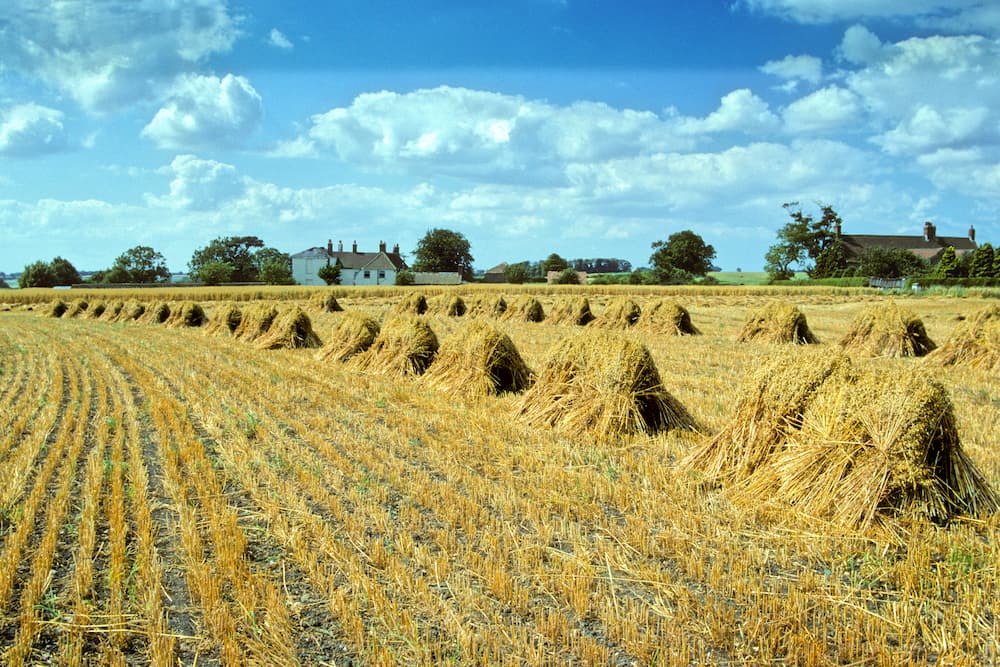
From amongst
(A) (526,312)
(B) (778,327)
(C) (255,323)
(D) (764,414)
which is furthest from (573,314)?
(D) (764,414)

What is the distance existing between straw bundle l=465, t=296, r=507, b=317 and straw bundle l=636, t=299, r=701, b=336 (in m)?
8.80

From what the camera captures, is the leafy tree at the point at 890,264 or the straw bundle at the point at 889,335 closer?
the straw bundle at the point at 889,335

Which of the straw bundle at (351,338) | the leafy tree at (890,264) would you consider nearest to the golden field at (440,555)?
the straw bundle at (351,338)

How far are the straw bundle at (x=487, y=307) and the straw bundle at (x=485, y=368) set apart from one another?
57.9ft

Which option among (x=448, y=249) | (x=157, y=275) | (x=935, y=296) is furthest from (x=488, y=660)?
(x=157, y=275)

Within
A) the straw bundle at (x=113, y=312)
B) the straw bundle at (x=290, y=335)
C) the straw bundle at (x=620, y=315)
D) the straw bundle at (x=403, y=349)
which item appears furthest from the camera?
the straw bundle at (x=113, y=312)

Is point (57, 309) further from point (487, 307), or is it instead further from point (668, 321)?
point (668, 321)

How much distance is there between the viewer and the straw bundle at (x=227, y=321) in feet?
70.0

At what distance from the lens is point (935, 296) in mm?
40375

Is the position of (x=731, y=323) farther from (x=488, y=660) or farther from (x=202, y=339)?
(x=488, y=660)

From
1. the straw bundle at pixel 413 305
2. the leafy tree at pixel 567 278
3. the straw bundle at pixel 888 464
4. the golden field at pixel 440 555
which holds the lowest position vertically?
the golden field at pixel 440 555

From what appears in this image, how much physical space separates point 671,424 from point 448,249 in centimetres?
9388

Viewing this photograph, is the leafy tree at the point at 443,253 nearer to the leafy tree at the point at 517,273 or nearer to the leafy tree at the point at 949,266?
the leafy tree at the point at 517,273

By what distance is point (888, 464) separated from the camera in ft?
16.5
